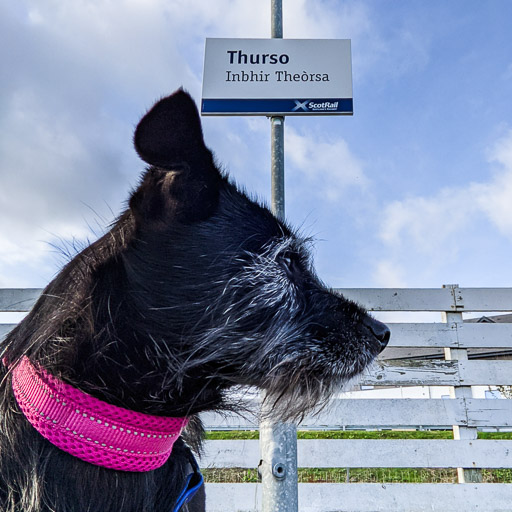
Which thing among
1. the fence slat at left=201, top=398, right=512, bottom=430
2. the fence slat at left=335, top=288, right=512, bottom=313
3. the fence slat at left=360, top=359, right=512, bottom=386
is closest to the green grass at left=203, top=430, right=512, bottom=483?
the fence slat at left=201, top=398, right=512, bottom=430

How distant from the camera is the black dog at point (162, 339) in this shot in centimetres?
135

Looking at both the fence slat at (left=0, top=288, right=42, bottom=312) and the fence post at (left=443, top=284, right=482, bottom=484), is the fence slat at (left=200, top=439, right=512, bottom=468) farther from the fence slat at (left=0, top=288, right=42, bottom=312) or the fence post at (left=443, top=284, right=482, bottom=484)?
the fence slat at (left=0, top=288, right=42, bottom=312)

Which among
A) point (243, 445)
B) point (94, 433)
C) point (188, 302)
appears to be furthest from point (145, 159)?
point (243, 445)

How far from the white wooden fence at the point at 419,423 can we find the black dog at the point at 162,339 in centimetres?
236

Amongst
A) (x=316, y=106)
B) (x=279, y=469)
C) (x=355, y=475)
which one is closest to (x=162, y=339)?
(x=279, y=469)

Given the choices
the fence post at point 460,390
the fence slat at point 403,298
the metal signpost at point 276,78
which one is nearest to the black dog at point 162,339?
the metal signpost at point 276,78

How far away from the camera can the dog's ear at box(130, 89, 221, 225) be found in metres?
1.49

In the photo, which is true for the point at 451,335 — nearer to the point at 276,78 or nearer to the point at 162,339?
the point at 276,78

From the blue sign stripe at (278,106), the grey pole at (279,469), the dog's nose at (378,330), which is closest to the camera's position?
the dog's nose at (378,330)

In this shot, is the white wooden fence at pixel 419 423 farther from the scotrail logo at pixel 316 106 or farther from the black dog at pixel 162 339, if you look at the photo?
the black dog at pixel 162 339

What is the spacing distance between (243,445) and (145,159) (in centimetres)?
324

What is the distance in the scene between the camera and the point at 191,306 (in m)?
1.57

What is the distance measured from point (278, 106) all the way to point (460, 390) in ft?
9.58

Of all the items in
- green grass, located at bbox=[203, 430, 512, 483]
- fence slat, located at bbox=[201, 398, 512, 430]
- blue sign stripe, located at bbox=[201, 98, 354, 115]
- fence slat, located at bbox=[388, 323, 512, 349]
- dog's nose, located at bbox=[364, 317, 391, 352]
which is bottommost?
green grass, located at bbox=[203, 430, 512, 483]
